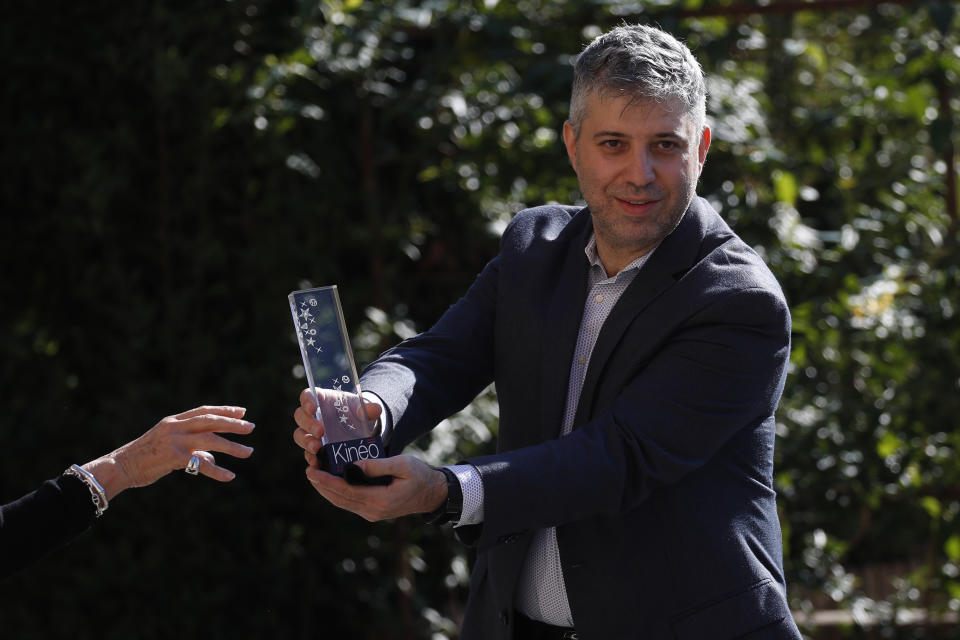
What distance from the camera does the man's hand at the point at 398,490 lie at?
1.74 meters

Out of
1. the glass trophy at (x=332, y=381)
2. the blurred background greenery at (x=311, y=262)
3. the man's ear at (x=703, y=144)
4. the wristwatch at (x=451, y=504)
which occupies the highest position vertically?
the man's ear at (x=703, y=144)

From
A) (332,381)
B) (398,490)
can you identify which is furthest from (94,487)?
(398,490)

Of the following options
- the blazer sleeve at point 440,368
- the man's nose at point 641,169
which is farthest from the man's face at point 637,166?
the blazer sleeve at point 440,368

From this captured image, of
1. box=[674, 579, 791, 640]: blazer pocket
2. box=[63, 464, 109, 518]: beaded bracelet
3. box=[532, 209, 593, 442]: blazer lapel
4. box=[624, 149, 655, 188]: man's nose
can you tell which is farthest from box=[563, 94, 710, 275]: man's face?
box=[63, 464, 109, 518]: beaded bracelet

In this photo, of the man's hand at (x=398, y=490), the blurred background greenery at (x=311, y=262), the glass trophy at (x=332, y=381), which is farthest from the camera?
the blurred background greenery at (x=311, y=262)

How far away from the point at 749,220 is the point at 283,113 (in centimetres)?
150

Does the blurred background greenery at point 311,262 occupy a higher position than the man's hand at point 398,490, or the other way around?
the man's hand at point 398,490

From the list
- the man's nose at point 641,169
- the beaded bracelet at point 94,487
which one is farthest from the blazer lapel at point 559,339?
Answer: the beaded bracelet at point 94,487

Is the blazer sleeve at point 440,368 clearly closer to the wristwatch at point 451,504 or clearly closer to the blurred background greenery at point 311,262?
the wristwatch at point 451,504

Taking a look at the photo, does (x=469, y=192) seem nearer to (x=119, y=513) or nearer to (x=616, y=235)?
(x=119, y=513)

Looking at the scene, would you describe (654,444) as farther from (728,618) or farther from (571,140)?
(571,140)

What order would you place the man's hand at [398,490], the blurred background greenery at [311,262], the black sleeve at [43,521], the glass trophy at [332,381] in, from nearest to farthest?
the man's hand at [398,490], the glass trophy at [332,381], the black sleeve at [43,521], the blurred background greenery at [311,262]

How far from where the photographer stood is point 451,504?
1.77 m

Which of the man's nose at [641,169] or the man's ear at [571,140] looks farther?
the man's ear at [571,140]
